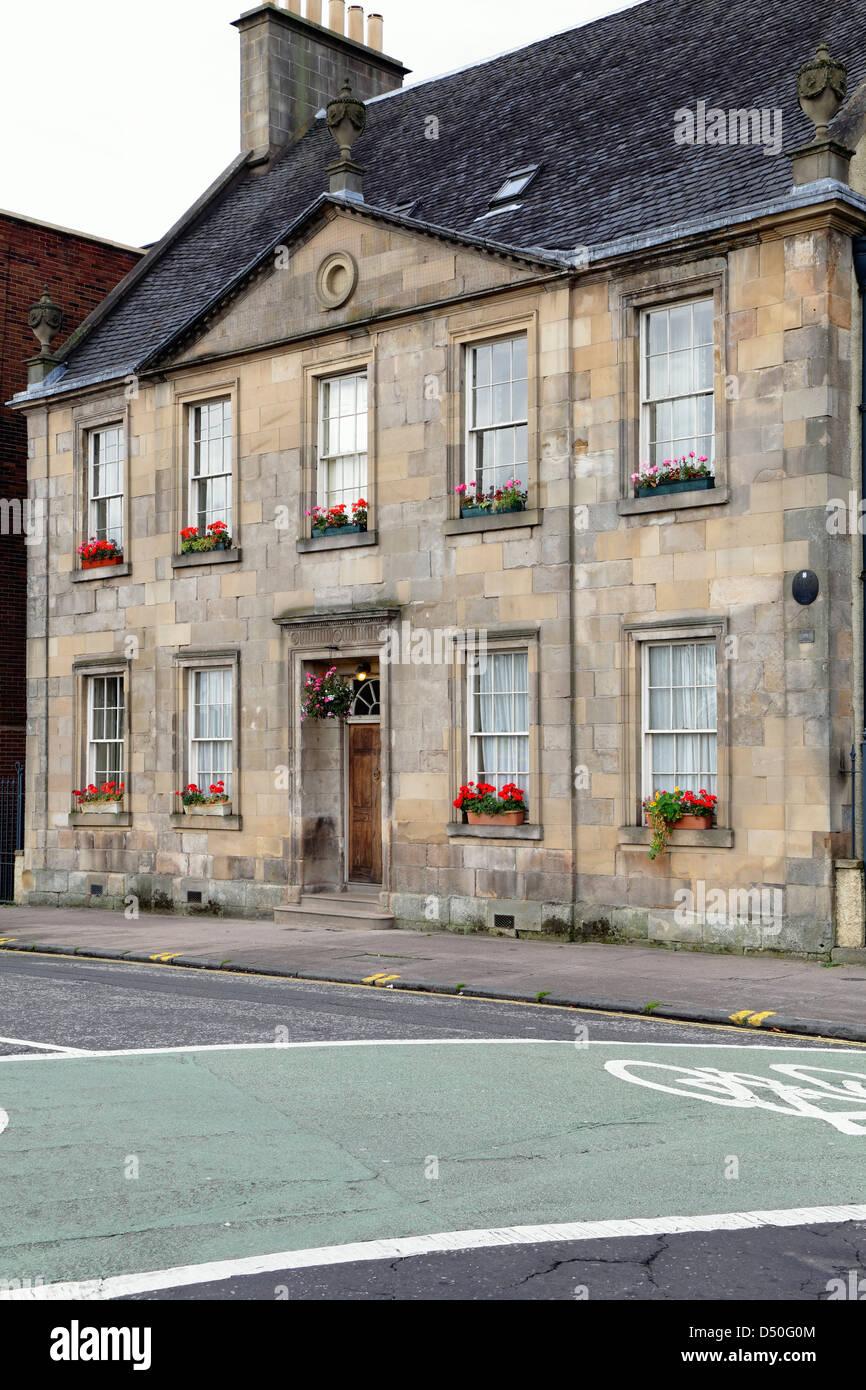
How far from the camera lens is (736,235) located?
17.1 m

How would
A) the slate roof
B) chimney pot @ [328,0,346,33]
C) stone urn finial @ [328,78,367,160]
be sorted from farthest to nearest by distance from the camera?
chimney pot @ [328,0,346,33]
stone urn finial @ [328,78,367,160]
the slate roof

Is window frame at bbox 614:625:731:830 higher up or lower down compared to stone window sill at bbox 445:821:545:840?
higher up

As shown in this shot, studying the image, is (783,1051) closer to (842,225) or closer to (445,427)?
(842,225)

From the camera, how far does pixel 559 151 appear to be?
868 inches

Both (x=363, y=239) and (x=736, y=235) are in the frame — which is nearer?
(x=736, y=235)

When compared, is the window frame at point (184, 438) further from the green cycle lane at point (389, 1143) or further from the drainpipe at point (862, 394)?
the green cycle lane at point (389, 1143)

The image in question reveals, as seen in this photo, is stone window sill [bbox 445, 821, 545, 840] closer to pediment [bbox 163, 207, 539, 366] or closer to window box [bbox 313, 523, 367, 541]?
window box [bbox 313, 523, 367, 541]

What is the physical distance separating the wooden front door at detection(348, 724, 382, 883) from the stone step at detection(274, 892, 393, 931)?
1.42 feet

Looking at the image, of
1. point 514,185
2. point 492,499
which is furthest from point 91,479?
point 492,499

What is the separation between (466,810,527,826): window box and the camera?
19.2 meters

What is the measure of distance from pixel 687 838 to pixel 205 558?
9.42 meters

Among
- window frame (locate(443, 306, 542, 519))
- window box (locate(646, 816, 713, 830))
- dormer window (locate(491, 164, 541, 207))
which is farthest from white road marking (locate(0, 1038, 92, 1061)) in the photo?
dormer window (locate(491, 164, 541, 207))
